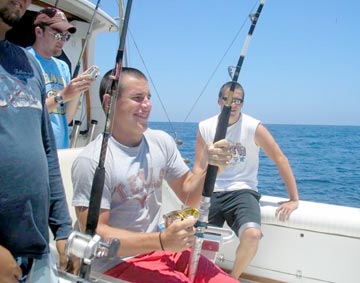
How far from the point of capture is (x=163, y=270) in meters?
A: 1.70

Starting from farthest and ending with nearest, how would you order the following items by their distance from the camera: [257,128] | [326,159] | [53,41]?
1. [326,159]
2. [257,128]
3. [53,41]

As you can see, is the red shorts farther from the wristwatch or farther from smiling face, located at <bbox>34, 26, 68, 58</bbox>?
smiling face, located at <bbox>34, 26, 68, 58</bbox>

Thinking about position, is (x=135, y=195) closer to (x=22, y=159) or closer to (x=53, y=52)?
(x=22, y=159)

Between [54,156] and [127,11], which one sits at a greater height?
[127,11]

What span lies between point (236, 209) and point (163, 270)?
1301 millimetres

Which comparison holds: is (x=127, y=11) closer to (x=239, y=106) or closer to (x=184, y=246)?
(x=184, y=246)

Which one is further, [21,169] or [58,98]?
[58,98]

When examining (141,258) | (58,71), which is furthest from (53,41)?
(141,258)

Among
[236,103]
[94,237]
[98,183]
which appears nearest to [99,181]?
[98,183]

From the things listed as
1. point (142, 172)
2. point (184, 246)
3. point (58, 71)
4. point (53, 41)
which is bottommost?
point (184, 246)

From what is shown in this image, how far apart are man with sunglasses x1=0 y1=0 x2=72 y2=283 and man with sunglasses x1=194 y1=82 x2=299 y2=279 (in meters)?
1.68

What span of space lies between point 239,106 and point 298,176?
35.9 ft

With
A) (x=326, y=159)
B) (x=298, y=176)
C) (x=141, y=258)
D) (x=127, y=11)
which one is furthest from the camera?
(x=326, y=159)

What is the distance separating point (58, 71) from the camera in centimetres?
298
